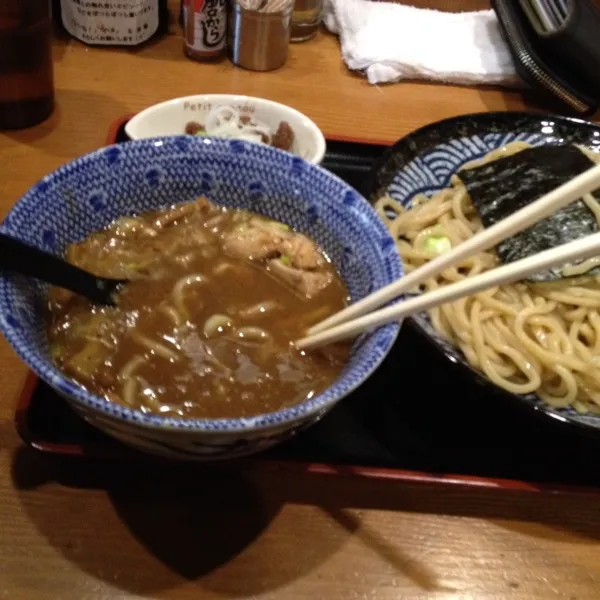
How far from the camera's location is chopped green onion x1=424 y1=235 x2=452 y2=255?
1554 millimetres

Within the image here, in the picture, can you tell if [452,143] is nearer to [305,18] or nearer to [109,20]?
[305,18]

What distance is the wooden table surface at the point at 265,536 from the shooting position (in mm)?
986

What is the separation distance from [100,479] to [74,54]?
1462 millimetres

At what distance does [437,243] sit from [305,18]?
1.06 m

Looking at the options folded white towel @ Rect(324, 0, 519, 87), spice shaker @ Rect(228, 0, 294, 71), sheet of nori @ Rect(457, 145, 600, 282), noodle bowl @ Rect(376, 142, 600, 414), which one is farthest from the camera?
folded white towel @ Rect(324, 0, 519, 87)

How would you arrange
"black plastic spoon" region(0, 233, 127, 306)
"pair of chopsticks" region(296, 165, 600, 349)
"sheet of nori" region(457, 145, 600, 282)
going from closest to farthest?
"pair of chopsticks" region(296, 165, 600, 349)
"black plastic spoon" region(0, 233, 127, 306)
"sheet of nori" region(457, 145, 600, 282)

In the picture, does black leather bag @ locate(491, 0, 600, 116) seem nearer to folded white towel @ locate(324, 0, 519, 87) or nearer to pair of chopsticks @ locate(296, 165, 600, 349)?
folded white towel @ locate(324, 0, 519, 87)

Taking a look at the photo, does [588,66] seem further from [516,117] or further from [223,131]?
[223,131]

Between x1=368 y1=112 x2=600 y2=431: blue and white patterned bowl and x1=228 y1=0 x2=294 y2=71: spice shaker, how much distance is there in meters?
0.64

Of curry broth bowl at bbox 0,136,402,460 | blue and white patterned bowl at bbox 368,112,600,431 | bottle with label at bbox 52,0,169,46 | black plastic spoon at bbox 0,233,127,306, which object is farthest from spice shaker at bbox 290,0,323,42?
black plastic spoon at bbox 0,233,127,306

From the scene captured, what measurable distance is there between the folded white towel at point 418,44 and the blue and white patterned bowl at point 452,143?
1.57 ft

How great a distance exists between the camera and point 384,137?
6.34 ft

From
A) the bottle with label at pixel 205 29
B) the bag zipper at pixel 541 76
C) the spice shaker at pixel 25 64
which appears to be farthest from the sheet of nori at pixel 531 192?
the spice shaker at pixel 25 64

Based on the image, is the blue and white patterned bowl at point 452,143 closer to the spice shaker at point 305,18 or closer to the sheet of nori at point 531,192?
the sheet of nori at point 531,192
